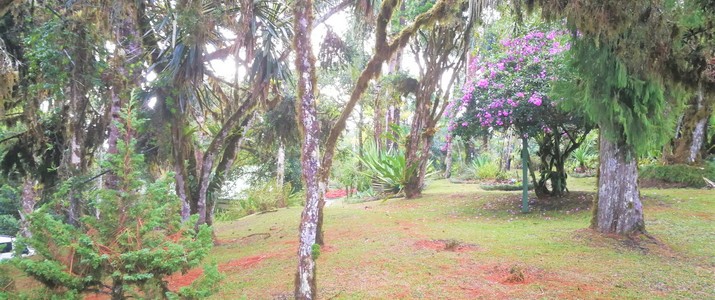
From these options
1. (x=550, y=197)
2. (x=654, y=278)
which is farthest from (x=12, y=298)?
(x=550, y=197)

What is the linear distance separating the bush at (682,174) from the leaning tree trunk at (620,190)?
6.56 m

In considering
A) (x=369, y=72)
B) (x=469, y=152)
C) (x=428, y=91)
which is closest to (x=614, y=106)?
(x=369, y=72)

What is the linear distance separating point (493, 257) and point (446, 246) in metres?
0.83

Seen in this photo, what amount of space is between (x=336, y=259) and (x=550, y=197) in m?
6.43

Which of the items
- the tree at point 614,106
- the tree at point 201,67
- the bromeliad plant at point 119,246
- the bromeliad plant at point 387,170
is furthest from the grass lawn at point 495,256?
the bromeliad plant at point 387,170

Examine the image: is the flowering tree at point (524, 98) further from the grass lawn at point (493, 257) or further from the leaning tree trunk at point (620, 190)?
the leaning tree trunk at point (620, 190)

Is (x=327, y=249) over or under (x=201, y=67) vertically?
under

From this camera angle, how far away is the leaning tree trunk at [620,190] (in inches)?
250

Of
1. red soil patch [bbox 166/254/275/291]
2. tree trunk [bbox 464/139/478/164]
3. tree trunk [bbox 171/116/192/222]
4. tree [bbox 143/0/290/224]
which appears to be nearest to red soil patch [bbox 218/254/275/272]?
red soil patch [bbox 166/254/275/291]

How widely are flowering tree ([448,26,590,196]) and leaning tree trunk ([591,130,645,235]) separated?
7.54 ft

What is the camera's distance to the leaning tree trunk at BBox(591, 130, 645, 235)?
250 inches

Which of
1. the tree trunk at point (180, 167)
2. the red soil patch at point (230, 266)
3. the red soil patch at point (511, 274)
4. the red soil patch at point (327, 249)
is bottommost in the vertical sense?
the red soil patch at point (230, 266)

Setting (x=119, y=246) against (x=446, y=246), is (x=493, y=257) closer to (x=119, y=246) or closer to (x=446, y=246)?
(x=446, y=246)

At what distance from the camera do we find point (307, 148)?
4312 millimetres
